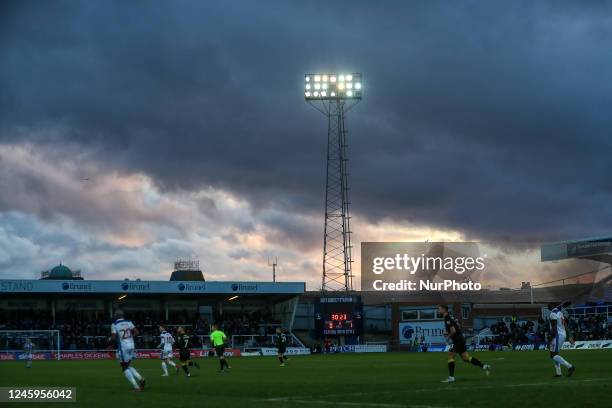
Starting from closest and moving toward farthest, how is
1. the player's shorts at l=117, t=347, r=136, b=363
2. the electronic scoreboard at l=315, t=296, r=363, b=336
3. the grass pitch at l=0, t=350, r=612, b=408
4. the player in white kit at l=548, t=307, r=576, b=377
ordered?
1. the grass pitch at l=0, t=350, r=612, b=408
2. the player's shorts at l=117, t=347, r=136, b=363
3. the player in white kit at l=548, t=307, r=576, b=377
4. the electronic scoreboard at l=315, t=296, r=363, b=336

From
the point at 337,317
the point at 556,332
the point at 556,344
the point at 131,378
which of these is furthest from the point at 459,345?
the point at 337,317

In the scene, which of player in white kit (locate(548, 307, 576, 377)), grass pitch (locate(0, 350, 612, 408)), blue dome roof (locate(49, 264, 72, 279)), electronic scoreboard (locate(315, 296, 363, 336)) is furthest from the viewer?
blue dome roof (locate(49, 264, 72, 279))

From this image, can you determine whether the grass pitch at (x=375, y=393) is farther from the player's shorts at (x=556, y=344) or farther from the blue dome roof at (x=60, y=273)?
the blue dome roof at (x=60, y=273)

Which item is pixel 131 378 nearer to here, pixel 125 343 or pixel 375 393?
pixel 125 343

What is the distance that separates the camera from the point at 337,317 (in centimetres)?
8712

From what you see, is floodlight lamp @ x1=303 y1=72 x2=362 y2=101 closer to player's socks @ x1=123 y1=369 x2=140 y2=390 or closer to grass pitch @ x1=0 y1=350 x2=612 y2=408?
grass pitch @ x1=0 y1=350 x2=612 y2=408

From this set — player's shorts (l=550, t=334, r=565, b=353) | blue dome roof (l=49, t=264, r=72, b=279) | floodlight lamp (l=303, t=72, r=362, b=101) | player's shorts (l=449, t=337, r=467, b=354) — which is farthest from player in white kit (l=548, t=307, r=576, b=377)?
blue dome roof (l=49, t=264, r=72, b=279)

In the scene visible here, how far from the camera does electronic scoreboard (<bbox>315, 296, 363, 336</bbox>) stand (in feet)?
285

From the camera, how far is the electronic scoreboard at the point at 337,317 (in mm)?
86750

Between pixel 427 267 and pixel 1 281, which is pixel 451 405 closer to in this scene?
pixel 1 281

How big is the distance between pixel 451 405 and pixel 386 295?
8991cm

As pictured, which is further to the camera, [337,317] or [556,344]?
[337,317]

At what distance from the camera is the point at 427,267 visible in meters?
102

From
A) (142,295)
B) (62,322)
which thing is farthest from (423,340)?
(62,322)
